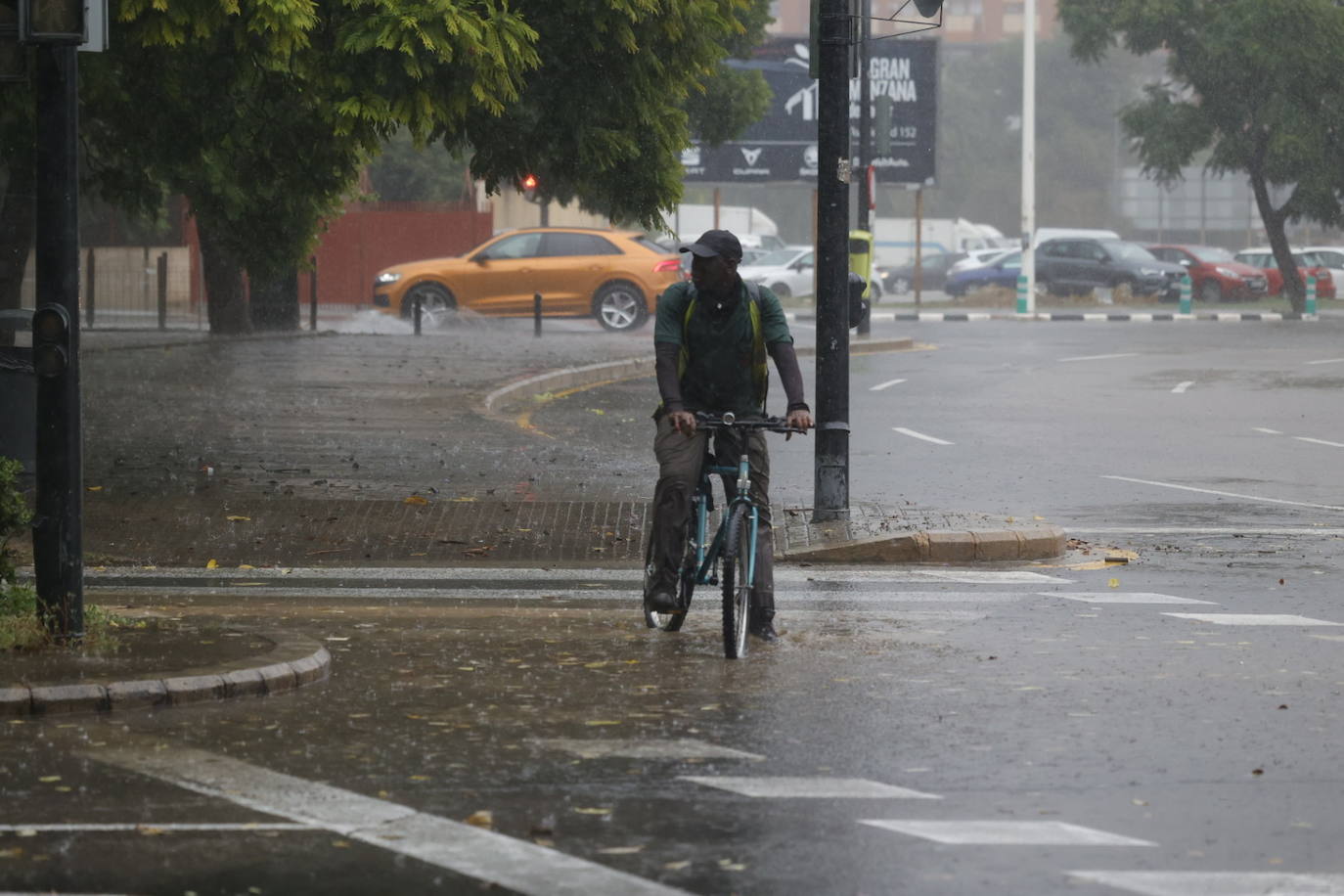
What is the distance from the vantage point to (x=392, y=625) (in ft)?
31.4

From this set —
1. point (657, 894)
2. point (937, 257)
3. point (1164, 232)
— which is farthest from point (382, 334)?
point (1164, 232)

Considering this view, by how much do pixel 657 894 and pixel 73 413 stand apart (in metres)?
3.99

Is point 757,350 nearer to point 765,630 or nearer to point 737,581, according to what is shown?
point 737,581

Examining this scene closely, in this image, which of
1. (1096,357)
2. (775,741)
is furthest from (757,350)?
(1096,357)

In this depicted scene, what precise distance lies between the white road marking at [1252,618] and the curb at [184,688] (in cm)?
396

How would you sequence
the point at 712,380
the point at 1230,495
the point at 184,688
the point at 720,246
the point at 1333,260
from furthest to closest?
the point at 1333,260
the point at 1230,495
the point at 712,380
the point at 720,246
the point at 184,688

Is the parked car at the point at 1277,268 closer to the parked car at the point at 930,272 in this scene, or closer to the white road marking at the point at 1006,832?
the parked car at the point at 930,272

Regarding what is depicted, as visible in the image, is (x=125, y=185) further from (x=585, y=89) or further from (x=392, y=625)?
(x=392, y=625)

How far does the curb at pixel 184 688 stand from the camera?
7348 millimetres

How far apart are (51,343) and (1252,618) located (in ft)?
17.4

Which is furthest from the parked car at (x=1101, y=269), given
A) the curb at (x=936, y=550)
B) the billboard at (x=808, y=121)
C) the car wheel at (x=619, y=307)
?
the curb at (x=936, y=550)

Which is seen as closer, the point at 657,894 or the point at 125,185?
the point at 657,894

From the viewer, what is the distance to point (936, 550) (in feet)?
39.9

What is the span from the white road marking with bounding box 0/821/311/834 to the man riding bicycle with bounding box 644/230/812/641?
3.36 meters
